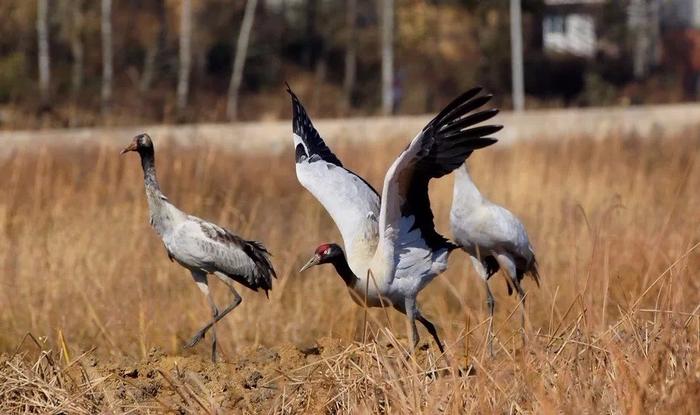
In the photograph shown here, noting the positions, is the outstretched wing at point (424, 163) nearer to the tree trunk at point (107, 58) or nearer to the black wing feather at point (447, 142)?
the black wing feather at point (447, 142)

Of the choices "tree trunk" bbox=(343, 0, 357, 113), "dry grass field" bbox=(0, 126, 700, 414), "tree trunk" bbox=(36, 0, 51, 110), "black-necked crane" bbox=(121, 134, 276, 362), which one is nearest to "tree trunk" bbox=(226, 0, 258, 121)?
"tree trunk" bbox=(343, 0, 357, 113)

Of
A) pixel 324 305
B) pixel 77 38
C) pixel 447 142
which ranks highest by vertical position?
pixel 77 38

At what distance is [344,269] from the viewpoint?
21.7 ft

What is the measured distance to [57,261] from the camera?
28.8ft

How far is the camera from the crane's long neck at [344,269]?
657 cm

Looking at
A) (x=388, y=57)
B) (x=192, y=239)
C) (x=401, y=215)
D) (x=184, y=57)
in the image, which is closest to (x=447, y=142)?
(x=401, y=215)

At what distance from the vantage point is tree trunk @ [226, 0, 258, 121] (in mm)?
34406

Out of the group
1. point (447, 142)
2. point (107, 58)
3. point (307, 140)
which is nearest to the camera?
point (447, 142)

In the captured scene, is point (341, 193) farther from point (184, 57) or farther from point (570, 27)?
point (570, 27)

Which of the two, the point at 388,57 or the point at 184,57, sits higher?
the point at 184,57

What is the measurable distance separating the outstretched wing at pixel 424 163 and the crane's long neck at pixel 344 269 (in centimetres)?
20

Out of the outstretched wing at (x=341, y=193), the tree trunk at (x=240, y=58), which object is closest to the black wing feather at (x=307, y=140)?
the outstretched wing at (x=341, y=193)

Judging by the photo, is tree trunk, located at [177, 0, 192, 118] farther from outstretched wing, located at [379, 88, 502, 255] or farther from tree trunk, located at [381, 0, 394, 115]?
outstretched wing, located at [379, 88, 502, 255]

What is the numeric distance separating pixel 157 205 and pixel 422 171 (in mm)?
1498
